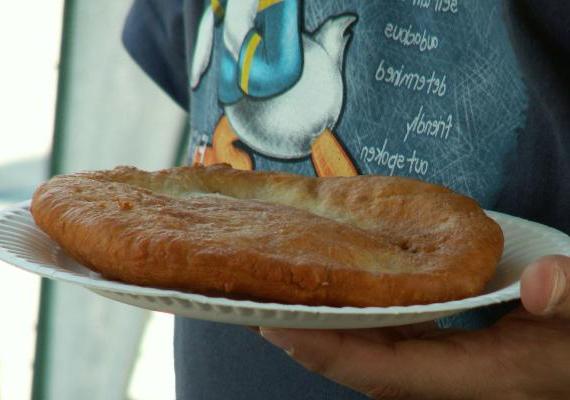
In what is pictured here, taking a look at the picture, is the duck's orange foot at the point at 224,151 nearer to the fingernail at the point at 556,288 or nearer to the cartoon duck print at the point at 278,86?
the cartoon duck print at the point at 278,86

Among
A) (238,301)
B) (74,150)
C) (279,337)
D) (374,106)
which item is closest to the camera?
(238,301)

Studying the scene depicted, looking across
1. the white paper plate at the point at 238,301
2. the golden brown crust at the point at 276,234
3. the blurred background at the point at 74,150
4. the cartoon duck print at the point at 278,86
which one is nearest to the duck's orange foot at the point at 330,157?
the cartoon duck print at the point at 278,86

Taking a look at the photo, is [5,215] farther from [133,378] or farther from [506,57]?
[133,378]

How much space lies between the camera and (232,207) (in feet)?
2.20

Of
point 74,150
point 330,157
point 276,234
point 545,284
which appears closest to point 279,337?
point 276,234

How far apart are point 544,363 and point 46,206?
43 centimetres

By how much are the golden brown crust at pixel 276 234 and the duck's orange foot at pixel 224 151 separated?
0.62ft

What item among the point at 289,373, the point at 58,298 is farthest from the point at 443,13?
the point at 58,298

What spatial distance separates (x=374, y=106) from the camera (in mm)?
875

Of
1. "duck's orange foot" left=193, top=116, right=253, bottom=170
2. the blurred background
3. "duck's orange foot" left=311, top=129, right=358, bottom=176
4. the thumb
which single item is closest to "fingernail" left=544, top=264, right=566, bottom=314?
the thumb

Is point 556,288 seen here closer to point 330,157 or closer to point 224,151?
point 330,157

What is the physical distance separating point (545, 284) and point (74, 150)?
1.41 metres

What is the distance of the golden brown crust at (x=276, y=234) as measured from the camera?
551 mm

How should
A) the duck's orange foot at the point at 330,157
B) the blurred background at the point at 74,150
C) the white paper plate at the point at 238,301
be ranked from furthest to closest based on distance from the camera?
the blurred background at the point at 74,150
the duck's orange foot at the point at 330,157
the white paper plate at the point at 238,301
